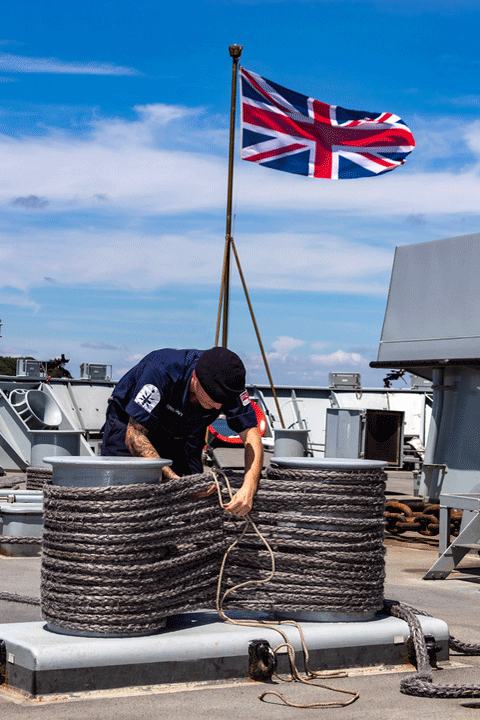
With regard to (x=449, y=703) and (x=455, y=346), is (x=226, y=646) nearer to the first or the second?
(x=449, y=703)

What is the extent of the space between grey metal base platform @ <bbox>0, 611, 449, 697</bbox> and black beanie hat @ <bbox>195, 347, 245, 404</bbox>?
100 centimetres

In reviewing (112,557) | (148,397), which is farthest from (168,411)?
(112,557)

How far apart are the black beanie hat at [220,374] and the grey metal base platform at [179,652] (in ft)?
3.29

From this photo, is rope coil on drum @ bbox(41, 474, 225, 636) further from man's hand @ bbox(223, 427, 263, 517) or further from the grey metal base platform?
man's hand @ bbox(223, 427, 263, 517)

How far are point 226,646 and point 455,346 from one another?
654cm

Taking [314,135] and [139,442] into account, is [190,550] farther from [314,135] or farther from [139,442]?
[314,135]

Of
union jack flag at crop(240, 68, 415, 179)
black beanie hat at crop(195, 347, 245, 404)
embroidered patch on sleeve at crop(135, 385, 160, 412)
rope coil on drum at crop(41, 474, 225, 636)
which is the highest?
union jack flag at crop(240, 68, 415, 179)

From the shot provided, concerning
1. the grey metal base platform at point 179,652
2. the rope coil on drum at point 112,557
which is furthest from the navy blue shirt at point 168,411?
the grey metal base platform at point 179,652

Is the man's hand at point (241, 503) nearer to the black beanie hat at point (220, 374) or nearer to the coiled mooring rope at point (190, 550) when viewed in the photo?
the coiled mooring rope at point (190, 550)

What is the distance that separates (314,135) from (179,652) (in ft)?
37.5

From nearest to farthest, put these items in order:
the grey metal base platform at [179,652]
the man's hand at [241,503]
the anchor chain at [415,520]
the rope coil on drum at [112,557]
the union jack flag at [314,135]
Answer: the grey metal base platform at [179,652] → the rope coil on drum at [112,557] → the man's hand at [241,503] → the anchor chain at [415,520] → the union jack flag at [314,135]

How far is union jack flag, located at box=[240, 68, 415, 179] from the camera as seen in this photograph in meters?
13.3

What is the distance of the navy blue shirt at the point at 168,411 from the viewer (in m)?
4.11

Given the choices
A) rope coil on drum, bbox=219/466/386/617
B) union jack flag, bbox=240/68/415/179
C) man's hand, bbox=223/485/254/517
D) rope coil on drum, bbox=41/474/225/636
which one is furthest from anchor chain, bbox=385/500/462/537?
union jack flag, bbox=240/68/415/179
